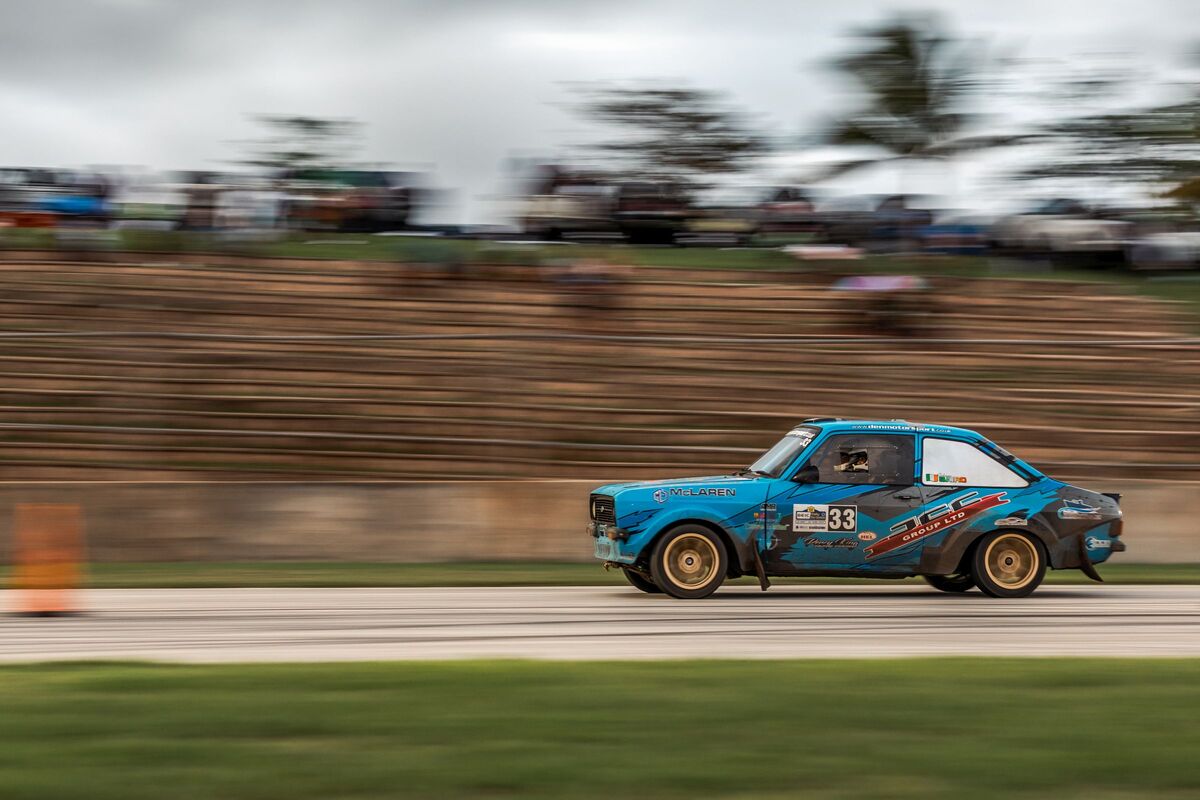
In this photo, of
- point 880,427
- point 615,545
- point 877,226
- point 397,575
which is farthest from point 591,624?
point 877,226

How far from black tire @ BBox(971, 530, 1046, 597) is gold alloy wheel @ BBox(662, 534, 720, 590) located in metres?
2.26

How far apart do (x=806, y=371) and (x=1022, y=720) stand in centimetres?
1164

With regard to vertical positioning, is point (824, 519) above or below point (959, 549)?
above

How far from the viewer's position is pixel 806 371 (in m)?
17.6

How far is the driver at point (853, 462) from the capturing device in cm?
1209

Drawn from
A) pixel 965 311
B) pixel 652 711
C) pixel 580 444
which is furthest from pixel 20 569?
pixel 965 311

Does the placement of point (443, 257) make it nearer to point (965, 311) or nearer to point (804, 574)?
point (965, 311)

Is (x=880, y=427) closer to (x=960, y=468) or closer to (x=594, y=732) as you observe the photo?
(x=960, y=468)

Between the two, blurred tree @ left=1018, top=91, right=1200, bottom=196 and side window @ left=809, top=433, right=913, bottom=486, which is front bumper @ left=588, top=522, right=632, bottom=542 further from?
blurred tree @ left=1018, top=91, right=1200, bottom=196

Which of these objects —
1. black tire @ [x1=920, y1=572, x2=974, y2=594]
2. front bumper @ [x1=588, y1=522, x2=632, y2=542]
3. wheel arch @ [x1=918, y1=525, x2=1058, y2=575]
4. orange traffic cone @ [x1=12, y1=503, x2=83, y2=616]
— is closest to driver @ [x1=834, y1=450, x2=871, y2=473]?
wheel arch @ [x1=918, y1=525, x2=1058, y2=575]

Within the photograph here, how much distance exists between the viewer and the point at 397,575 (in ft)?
48.0

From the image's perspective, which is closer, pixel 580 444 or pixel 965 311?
pixel 580 444

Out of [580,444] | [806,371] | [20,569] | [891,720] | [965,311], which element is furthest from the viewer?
[965,311]

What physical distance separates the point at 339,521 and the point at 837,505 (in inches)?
259
